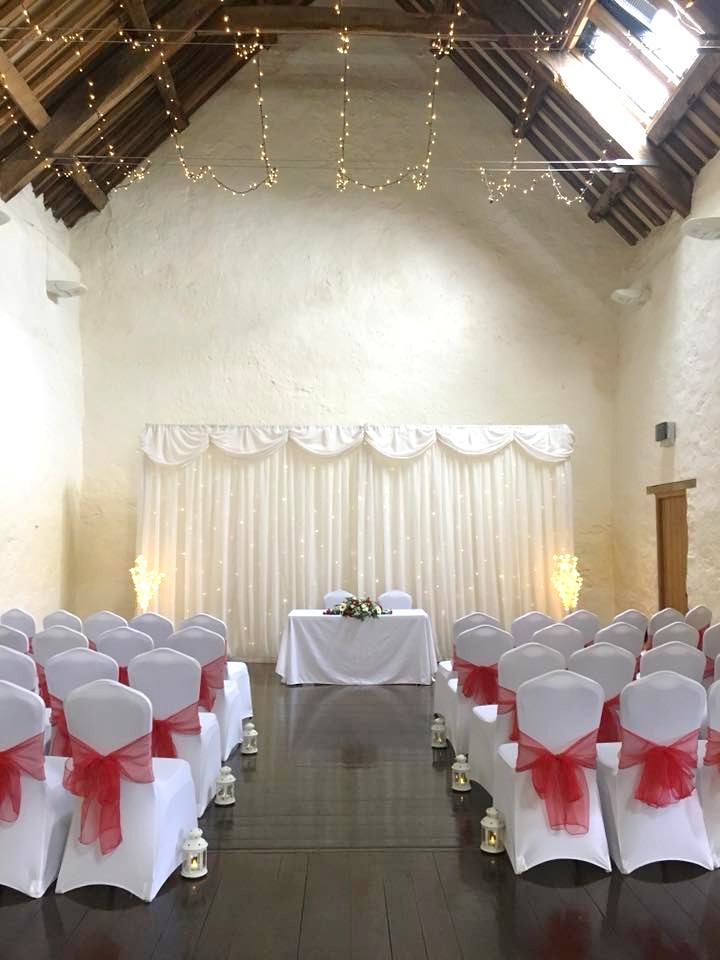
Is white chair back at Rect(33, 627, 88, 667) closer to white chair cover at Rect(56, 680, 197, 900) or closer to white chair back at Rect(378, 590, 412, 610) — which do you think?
white chair cover at Rect(56, 680, 197, 900)

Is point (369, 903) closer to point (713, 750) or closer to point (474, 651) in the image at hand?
point (713, 750)

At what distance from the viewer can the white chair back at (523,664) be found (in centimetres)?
456

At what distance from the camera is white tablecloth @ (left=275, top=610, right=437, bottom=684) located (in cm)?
840

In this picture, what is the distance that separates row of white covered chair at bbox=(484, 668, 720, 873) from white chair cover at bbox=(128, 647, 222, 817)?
5.75 ft

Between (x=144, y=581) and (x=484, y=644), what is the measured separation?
20.4 feet

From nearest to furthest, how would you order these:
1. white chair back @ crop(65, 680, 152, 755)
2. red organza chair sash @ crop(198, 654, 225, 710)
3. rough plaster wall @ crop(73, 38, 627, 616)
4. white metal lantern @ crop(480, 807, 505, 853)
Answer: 1. white chair back @ crop(65, 680, 152, 755)
2. white metal lantern @ crop(480, 807, 505, 853)
3. red organza chair sash @ crop(198, 654, 225, 710)
4. rough plaster wall @ crop(73, 38, 627, 616)

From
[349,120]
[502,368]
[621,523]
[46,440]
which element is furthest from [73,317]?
[621,523]

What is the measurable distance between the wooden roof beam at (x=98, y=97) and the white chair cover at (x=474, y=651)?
22.8ft

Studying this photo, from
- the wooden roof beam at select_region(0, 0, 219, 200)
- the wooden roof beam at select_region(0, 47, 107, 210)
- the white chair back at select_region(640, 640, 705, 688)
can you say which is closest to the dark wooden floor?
the white chair back at select_region(640, 640, 705, 688)

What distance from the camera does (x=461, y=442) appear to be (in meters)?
10.9

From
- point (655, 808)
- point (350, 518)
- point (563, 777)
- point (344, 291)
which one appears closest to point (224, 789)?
point (563, 777)

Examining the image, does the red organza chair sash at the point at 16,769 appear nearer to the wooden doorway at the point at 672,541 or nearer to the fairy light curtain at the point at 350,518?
the fairy light curtain at the point at 350,518

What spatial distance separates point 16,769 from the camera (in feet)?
11.9

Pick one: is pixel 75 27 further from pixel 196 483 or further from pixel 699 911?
pixel 699 911
